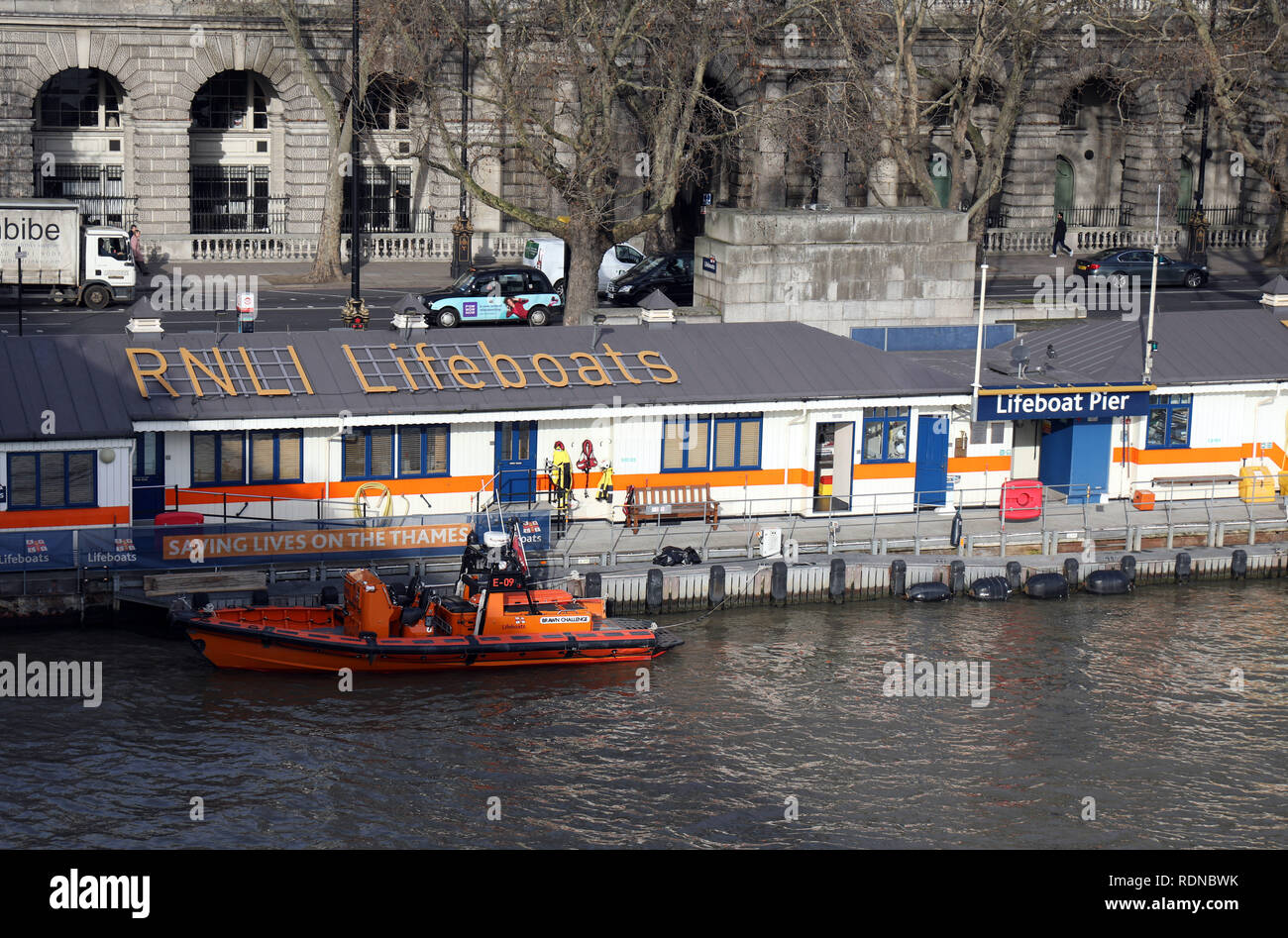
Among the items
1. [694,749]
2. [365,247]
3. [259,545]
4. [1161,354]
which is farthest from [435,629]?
[365,247]

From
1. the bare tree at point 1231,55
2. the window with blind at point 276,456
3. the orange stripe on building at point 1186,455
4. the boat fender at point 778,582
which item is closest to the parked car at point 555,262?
the bare tree at point 1231,55

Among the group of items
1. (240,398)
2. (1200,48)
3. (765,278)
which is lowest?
(240,398)

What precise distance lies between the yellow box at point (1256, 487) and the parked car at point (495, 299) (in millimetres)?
22607

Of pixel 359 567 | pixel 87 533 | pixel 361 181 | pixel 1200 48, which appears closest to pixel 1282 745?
pixel 359 567

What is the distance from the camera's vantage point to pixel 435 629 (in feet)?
120

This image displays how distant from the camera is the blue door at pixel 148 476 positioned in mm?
38844

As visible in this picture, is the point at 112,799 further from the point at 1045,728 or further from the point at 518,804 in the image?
the point at 1045,728

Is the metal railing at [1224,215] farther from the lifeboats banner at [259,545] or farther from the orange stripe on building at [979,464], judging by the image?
the lifeboats banner at [259,545]

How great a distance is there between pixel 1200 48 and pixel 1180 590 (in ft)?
93.3

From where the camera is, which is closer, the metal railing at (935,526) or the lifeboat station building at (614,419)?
the lifeboat station building at (614,419)

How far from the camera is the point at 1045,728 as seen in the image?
34.9 m

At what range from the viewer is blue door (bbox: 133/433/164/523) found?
38.8m

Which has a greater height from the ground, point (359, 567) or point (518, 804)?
point (359, 567)

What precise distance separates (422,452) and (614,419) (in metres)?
4.54
